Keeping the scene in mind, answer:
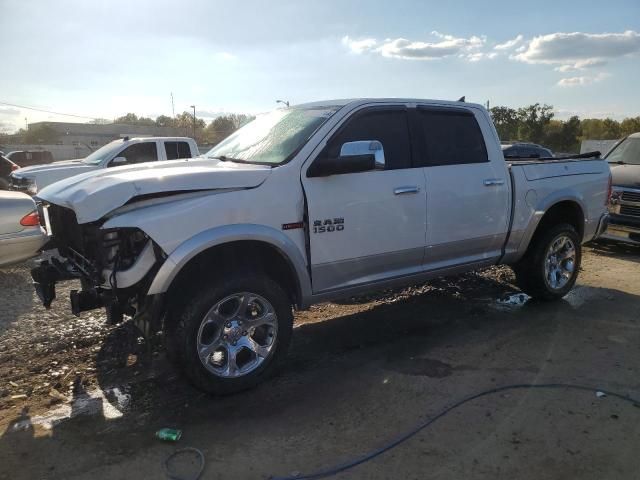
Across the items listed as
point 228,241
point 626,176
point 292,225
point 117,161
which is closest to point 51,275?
point 228,241

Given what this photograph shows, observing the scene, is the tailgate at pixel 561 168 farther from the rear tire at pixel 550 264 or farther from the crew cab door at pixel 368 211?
the crew cab door at pixel 368 211

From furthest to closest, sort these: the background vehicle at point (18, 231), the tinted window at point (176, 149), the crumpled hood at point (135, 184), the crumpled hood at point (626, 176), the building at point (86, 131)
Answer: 1. the building at point (86, 131)
2. the tinted window at point (176, 149)
3. the crumpled hood at point (626, 176)
4. the background vehicle at point (18, 231)
5. the crumpled hood at point (135, 184)

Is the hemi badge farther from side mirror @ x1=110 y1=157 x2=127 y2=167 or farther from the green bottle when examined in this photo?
side mirror @ x1=110 y1=157 x2=127 y2=167

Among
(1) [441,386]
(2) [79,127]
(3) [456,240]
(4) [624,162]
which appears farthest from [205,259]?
(2) [79,127]

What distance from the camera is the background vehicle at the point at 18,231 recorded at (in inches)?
202

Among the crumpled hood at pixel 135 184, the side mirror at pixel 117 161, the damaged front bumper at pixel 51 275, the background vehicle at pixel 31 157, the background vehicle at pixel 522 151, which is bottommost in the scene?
the damaged front bumper at pixel 51 275

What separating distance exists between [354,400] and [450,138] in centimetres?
262

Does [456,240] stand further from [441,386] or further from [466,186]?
[441,386]

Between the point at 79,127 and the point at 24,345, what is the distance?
71.8m

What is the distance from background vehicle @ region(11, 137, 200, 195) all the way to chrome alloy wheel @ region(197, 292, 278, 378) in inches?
316

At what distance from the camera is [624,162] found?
30.2 feet

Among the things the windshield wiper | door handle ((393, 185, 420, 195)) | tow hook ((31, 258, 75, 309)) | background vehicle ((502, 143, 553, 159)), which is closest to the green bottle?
tow hook ((31, 258, 75, 309))

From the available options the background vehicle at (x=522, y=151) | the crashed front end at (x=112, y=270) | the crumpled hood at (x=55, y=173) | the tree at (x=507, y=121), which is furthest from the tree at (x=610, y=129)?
the crashed front end at (x=112, y=270)

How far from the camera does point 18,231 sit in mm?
5180
